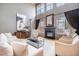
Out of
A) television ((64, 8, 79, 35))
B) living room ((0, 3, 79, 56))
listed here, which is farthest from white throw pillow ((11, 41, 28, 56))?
television ((64, 8, 79, 35))

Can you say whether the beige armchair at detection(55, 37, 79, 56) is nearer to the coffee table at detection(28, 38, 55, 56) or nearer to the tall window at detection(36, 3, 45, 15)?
the coffee table at detection(28, 38, 55, 56)

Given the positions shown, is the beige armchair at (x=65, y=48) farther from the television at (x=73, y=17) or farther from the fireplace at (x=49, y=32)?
the television at (x=73, y=17)

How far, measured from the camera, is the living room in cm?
215

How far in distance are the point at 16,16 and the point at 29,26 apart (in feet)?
Result: 0.98

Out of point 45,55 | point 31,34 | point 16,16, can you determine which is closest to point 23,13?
point 16,16

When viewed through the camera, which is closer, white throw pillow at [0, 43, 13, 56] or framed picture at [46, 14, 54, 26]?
white throw pillow at [0, 43, 13, 56]

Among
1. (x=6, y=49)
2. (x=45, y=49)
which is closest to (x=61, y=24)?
(x=45, y=49)

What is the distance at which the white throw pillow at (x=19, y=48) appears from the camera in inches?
84.2

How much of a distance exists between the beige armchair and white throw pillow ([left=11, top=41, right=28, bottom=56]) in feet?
1.91

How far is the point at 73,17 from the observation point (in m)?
2.17

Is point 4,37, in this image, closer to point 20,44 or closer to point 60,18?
point 20,44

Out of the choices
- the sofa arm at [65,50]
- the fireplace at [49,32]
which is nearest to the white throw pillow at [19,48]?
the fireplace at [49,32]

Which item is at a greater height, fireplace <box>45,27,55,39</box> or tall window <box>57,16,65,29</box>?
tall window <box>57,16,65,29</box>

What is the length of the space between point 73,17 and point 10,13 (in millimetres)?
1138
